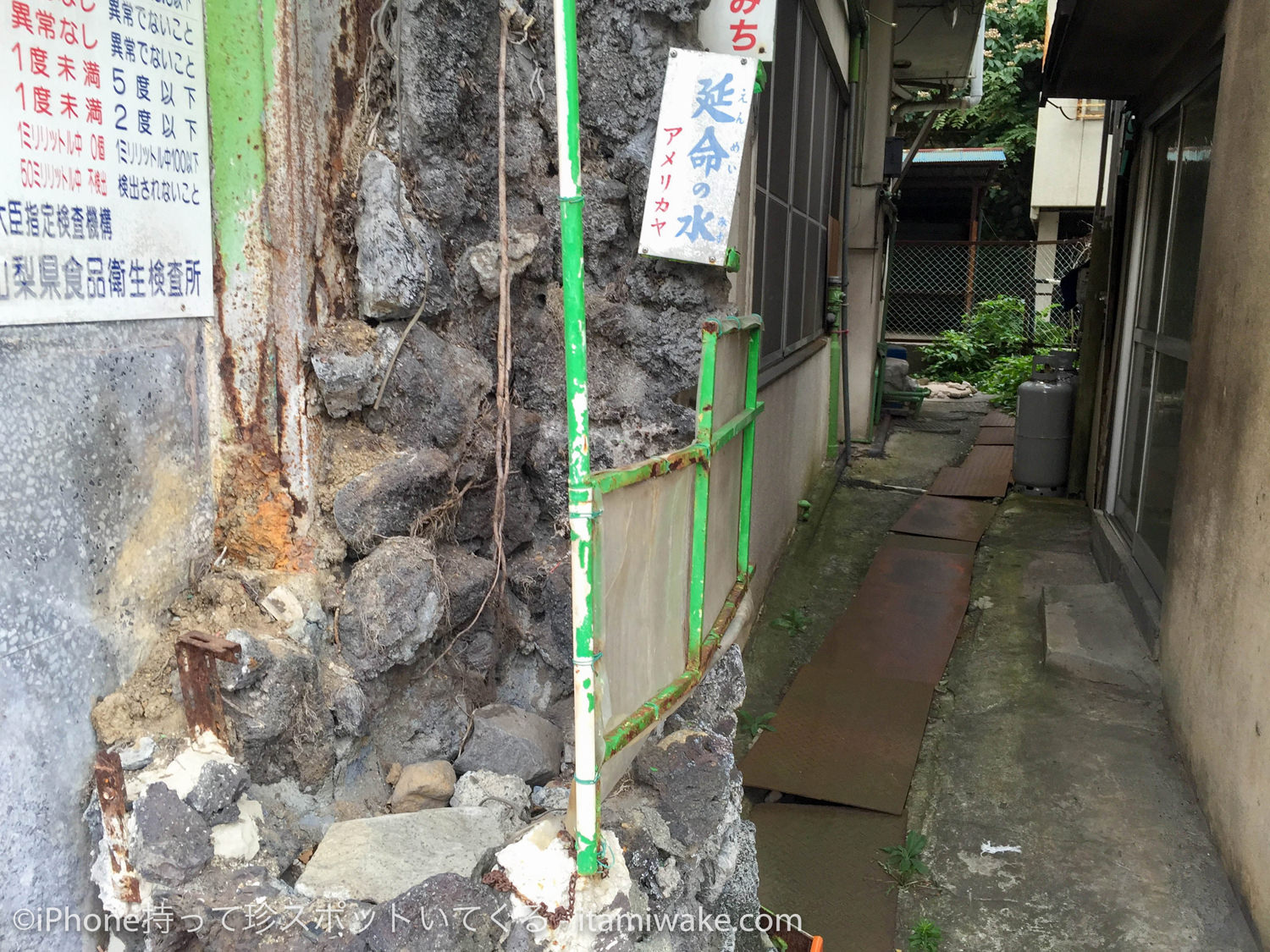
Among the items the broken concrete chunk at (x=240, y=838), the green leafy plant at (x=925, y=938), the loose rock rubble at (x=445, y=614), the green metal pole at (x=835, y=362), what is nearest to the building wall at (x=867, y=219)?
the green metal pole at (x=835, y=362)

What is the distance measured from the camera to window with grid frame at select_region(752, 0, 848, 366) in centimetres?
495

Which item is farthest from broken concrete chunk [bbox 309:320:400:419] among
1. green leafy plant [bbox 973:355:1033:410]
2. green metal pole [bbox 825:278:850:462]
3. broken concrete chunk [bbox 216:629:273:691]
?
green leafy plant [bbox 973:355:1033:410]

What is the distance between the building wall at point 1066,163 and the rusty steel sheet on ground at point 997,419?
18.3 ft

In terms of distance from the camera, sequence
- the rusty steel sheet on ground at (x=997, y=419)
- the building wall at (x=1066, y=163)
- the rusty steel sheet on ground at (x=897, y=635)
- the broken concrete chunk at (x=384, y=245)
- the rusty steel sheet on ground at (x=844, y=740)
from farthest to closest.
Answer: the building wall at (x=1066, y=163) < the rusty steel sheet on ground at (x=997, y=419) < the rusty steel sheet on ground at (x=897, y=635) < the rusty steel sheet on ground at (x=844, y=740) < the broken concrete chunk at (x=384, y=245)

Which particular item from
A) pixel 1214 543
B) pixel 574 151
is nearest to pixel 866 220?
pixel 1214 543

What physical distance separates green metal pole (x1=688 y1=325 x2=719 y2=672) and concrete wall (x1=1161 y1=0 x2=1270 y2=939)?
6.50ft

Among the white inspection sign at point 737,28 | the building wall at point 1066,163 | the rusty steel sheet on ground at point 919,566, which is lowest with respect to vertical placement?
the rusty steel sheet on ground at point 919,566

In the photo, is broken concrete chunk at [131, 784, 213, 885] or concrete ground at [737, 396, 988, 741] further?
concrete ground at [737, 396, 988, 741]

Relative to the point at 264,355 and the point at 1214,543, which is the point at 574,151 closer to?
the point at 264,355

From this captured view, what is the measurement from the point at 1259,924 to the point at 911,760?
1446 mm

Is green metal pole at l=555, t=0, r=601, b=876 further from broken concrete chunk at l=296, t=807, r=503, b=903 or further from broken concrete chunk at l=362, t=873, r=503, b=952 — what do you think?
broken concrete chunk at l=296, t=807, r=503, b=903

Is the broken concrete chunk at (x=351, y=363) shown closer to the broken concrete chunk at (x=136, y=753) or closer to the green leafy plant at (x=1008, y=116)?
the broken concrete chunk at (x=136, y=753)

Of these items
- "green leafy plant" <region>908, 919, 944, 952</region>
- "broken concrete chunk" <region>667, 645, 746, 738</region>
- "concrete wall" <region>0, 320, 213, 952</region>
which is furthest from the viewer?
"green leafy plant" <region>908, 919, 944, 952</region>

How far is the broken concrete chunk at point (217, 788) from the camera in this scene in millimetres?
2182
